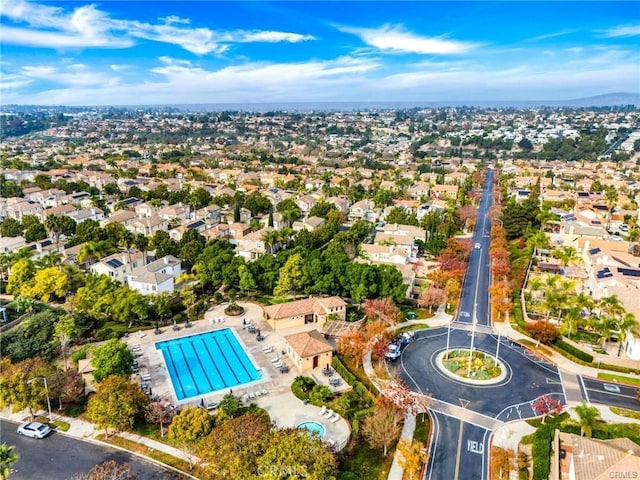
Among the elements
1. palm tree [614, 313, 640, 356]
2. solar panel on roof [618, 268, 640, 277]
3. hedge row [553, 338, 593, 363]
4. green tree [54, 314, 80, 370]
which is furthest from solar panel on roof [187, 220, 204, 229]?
solar panel on roof [618, 268, 640, 277]

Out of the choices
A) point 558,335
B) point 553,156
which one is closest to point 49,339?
point 558,335

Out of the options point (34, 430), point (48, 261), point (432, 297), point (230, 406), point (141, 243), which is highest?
point (48, 261)

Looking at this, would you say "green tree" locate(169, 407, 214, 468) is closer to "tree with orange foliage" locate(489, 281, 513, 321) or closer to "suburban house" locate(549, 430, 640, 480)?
"suburban house" locate(549, 430, 640, 480)

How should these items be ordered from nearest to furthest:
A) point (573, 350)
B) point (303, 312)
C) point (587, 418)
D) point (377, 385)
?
1. point (587, 418)
2. point (377, 385)
3. point (573, 350)
4. point (303, 312)

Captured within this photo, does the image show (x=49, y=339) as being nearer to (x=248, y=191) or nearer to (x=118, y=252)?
(x=118, y=252)

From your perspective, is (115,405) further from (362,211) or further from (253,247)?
(362,211)

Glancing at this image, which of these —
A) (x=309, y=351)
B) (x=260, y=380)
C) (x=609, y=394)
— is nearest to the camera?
(x=609, y=394)

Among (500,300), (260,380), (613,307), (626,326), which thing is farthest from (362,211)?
(260,380)
